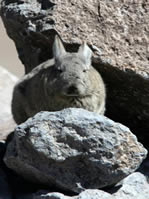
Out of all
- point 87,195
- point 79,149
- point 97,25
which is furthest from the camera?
point 97,25

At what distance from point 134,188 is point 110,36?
210 cm

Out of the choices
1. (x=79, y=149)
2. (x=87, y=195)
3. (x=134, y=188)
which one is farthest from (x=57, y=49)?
(x=87, y=195)

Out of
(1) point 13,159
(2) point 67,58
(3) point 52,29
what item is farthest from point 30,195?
(3) point 52,29

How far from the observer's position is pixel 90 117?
725 centimetres

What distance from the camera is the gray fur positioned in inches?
316

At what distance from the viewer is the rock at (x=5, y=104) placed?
10141mm

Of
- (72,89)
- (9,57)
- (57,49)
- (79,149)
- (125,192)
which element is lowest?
(9,57)

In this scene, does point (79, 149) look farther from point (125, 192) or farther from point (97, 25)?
point (97, 25)

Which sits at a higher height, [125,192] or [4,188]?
[125,192]

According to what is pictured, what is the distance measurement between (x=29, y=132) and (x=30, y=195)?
93 cm

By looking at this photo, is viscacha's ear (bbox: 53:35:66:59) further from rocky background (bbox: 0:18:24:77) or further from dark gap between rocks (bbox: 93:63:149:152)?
rocky background (bbox: 0:18:24:77)

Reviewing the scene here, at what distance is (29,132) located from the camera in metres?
7.24

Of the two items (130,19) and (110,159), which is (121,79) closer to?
(130,19)

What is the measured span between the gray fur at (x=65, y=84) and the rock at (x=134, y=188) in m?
1.11
